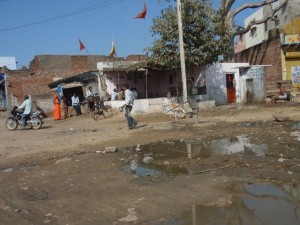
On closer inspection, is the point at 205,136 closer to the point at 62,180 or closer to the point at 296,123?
the point at 296,123

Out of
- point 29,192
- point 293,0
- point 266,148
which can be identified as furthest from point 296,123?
point 293,0

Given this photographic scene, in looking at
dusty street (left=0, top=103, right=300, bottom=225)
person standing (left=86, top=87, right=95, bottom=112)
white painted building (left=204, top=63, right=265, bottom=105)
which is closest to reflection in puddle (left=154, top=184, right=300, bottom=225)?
dusty street (left=0, top=103, right=300, bottom=225)

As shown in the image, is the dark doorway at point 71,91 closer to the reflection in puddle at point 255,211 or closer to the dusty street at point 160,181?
the dusty street at point 160,181

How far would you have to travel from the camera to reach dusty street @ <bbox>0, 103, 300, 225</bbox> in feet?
15.2

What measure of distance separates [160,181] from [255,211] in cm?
207

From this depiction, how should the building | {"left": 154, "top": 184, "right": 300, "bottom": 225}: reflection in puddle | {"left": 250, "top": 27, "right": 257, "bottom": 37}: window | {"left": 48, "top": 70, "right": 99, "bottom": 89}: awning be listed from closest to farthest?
{"left": 154, "top": 184, "right": 300, "bottom": 225}: reflection in puddle
{"left": 48, "top": 70, "right": 99, "bottom": 89}: awning
the building
{"left": 250, "top": 27, "right": 257, "bottom": 37}: window

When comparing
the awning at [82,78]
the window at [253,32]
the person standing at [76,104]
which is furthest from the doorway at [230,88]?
the window at [253,32]

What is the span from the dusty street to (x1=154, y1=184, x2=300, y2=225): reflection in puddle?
0.01 m

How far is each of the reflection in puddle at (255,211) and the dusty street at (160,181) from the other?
12 millimetres

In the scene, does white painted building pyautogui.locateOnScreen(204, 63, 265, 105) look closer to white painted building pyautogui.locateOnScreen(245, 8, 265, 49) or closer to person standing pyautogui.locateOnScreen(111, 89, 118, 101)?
person standing pyautogui.locateOnScreen(111, 89, 118, 101)

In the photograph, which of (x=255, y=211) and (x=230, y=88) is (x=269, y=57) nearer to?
(x=230, y=88)

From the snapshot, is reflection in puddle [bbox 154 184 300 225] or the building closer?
reflection in puddle [bbox 154 184 300 225]

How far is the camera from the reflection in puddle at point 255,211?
168 inches

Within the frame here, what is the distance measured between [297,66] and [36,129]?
2077cm
